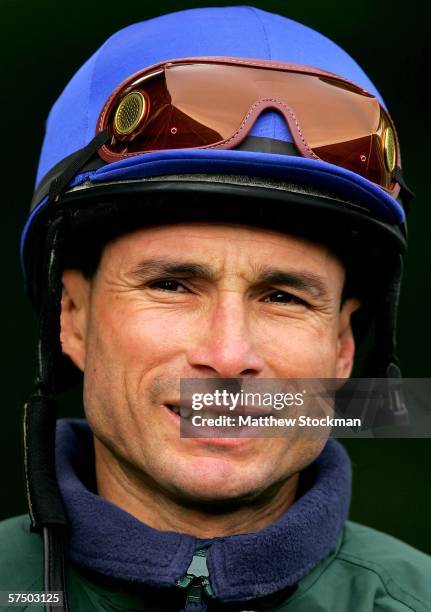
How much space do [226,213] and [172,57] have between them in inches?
17.3

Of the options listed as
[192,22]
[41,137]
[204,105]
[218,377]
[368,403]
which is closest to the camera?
[218,377]

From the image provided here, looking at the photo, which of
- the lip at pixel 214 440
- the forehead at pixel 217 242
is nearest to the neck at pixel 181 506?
the lip at pixel 214 440

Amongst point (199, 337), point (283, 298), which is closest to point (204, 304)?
point (199, 337)

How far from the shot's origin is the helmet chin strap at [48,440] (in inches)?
109

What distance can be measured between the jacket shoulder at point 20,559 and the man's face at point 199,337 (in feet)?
1.01

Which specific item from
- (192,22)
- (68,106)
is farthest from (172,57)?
(68,106)

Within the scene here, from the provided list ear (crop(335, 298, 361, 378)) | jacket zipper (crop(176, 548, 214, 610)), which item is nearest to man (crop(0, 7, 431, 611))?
jacket zipper (crop(176, 548, 214, 610))

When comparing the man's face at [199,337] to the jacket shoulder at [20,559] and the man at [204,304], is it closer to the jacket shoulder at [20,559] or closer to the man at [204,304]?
the man at [204,304]

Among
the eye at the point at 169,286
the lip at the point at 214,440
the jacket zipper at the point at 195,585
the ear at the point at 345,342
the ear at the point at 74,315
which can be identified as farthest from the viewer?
the ear at the point at 345,342

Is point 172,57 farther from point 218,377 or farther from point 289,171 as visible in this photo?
point 218,377

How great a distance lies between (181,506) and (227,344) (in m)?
0.43

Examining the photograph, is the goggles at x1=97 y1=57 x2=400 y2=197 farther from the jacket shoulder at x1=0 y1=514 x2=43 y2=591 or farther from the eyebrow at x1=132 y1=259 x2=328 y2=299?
the jacket shoulder at x1=0 y1=514 x2=43 y2=591

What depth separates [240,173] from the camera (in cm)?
279

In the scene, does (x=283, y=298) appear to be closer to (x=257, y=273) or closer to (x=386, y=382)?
(x=257, y=273)
